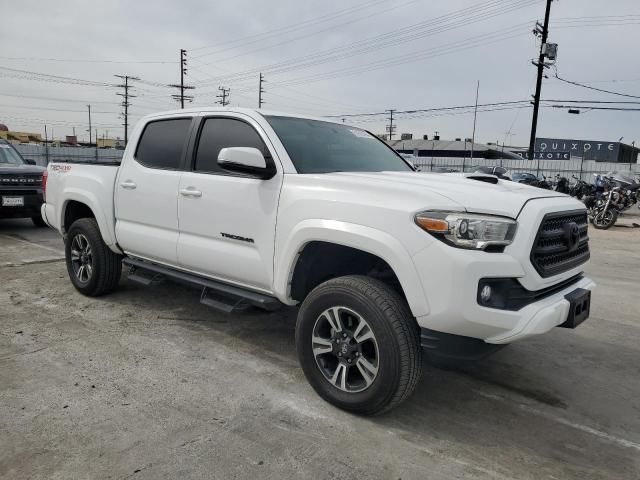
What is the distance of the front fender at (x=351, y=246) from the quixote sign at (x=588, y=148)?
69.4 meters

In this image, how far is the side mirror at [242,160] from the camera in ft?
10.7

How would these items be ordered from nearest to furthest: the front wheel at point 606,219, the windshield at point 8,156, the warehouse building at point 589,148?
the windshield at point 8,156 → the front wheel at point 606,219 → the warehouse building at point 589,148

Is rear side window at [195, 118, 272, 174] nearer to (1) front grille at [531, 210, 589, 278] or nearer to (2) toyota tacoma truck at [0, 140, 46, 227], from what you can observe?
(1) front grille at [531, 210, 589, 278]

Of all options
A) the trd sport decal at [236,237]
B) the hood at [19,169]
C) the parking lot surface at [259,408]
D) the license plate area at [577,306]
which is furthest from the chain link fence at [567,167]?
the license plate area at [577,306]

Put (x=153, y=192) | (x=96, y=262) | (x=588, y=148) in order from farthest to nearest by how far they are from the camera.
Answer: (x=588, y=148) < (x=96, y=262) < (x=153, y=192)

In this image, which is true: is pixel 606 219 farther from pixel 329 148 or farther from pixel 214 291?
pixel 214 291

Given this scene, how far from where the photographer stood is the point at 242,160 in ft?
10.8

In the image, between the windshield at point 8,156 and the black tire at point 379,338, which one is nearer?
the black tire at point 379,338

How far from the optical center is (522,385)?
3590 mm

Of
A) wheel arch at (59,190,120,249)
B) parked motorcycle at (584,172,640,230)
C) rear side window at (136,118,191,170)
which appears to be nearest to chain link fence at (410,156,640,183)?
parked motorcycle at (584,172,640,230)

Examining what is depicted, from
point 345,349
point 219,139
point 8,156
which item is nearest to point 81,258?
point 219,139

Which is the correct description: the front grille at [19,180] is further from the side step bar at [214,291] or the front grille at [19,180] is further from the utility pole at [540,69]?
the utility pole at [540,69]

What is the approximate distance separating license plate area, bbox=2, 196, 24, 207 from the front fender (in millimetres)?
7684

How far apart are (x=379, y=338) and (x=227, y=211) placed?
59.1 inches
